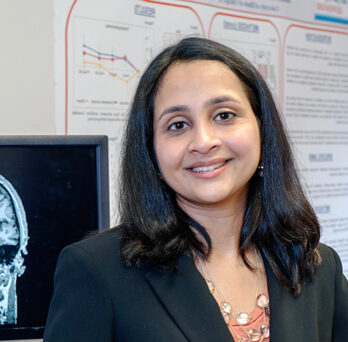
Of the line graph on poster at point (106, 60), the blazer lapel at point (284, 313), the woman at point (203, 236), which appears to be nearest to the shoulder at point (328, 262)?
the woman at point (203, 236)

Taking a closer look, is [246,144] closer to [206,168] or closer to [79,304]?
[206,168]

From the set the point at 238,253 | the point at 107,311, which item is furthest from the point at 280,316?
the point at 107,311

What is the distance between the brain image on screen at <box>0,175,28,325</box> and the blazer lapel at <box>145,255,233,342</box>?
269 mm

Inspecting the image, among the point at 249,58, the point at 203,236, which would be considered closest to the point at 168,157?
the point at 203,236

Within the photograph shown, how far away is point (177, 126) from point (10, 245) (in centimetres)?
41

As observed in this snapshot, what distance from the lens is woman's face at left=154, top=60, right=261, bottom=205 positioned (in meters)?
0.94

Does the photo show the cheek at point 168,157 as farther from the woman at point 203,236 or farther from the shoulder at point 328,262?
the shoulder at point 328,262

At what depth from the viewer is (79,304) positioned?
835 millimetres

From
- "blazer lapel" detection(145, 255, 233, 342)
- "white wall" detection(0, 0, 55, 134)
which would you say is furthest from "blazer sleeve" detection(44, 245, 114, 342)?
"white wall" detection(0, 0, 55, 134)

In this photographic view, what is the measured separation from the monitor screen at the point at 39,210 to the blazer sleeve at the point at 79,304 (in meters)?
0.13

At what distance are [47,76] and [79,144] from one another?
0.51m

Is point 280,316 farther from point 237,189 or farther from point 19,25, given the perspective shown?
point 19,25

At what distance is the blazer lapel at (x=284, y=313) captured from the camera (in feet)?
3.11

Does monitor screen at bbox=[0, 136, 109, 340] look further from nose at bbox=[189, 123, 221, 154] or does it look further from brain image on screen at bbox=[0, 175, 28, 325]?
nose at bbox=[189, 123, 221, 154]
